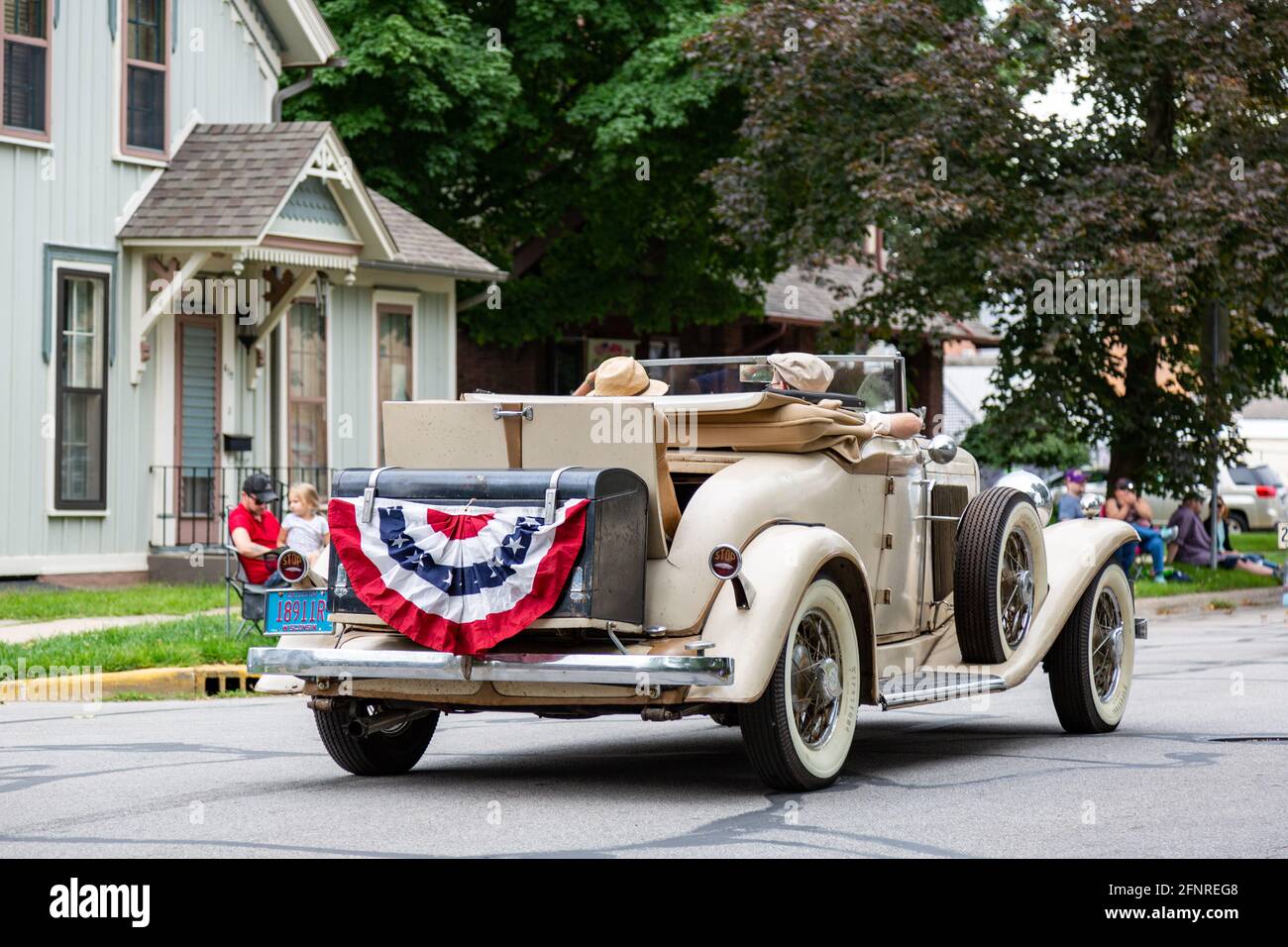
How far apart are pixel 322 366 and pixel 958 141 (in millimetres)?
7890

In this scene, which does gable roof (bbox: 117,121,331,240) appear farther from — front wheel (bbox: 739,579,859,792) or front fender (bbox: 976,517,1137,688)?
front wheel (bbox: 739,579,859,792)

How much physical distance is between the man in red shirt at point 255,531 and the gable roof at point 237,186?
481cm

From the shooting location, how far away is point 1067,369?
2398cm

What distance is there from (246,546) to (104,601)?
3452mm

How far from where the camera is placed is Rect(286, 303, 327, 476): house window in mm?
22438

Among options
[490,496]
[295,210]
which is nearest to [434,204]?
[295,210]

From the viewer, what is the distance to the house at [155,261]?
62.7 ft

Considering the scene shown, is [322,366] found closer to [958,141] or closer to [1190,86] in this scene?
[958,141]

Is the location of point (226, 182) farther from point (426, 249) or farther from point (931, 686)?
point (931, 686)

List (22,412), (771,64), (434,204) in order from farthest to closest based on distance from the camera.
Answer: (434,204) < (771,64) < (22,412)

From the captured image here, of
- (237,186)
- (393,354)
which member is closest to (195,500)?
(237,186)

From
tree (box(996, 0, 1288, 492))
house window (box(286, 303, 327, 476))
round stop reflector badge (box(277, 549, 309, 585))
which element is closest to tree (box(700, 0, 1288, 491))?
tree (box(996, 0, 1288, 492))

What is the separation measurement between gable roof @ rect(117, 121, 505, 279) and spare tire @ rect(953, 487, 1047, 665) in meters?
11.5

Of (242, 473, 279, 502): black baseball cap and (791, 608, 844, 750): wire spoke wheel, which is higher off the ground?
(242, 473, 279, 502): black baseball cap
